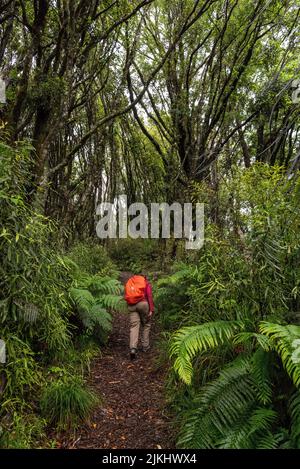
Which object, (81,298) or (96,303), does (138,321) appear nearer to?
(96,303)

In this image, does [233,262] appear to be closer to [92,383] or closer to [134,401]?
[134,401]

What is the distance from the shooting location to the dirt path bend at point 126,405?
3330mm

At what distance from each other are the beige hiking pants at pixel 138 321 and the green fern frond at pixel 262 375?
2819 millimetres

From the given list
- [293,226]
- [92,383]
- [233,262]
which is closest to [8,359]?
[92,383]

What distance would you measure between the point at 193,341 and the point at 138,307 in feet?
8.96

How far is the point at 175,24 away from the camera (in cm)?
933

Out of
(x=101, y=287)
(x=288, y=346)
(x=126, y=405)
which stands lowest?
(x=126, y=405)

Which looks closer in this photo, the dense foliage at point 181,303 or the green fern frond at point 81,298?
the dense foliage at point 181,303

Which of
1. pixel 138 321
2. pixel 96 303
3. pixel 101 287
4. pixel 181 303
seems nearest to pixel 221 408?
pixel 138 321

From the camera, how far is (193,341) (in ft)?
10.0

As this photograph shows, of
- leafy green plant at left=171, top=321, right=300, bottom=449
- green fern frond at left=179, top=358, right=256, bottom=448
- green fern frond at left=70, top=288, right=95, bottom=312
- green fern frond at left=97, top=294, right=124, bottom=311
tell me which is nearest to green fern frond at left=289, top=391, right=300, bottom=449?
leafy green plant at left=171, top=321, right=300, bottom=449

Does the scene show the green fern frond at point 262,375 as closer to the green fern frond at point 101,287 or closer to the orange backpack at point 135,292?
the orange backpack at point 135,292

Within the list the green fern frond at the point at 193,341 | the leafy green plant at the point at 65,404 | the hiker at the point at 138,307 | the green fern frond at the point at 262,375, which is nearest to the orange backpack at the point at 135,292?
the hiker at the point at 138,307

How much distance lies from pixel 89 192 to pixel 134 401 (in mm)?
10430
